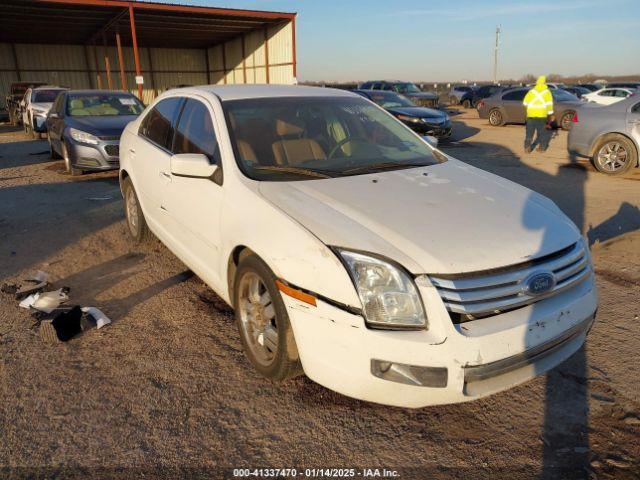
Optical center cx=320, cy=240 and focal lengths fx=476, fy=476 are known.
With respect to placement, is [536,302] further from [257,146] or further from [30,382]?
[30,382]

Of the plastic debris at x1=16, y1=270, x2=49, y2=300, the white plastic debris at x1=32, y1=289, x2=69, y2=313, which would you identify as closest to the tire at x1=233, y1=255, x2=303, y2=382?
the white plastic debris at x1=32, y1=289, x2=69, y2=313

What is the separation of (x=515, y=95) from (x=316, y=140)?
1730cm

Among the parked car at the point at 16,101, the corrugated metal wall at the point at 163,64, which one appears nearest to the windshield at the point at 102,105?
the parked car at the point at 16,101

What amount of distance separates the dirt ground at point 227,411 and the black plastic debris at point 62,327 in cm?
6

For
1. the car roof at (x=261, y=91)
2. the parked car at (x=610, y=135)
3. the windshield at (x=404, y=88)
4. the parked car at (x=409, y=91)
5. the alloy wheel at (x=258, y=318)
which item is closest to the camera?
the alloy wheel at (x=258, y=318)

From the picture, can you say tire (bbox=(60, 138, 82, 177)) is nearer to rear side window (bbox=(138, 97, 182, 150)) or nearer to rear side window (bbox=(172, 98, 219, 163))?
rear side window (bbox=(138, 97, 182, 150))

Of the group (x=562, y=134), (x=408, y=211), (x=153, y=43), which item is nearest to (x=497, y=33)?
(x=153, y=43)

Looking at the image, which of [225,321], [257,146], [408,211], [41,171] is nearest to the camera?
[408,211]

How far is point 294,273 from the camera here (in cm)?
225

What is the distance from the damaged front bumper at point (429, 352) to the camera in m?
2.05

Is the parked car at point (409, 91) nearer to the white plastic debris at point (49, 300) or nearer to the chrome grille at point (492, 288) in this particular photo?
the white plastic debris at point (49, 300)

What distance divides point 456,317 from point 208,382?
58.5 inches

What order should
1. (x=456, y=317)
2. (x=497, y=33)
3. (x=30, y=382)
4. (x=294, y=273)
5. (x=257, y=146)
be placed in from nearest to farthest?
(x=456, y=317), (x=294, y=273), (x=30, y=382), (x=257, y=146), (x=497, y=33)

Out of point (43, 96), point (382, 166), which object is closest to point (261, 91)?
point (382, 166)
